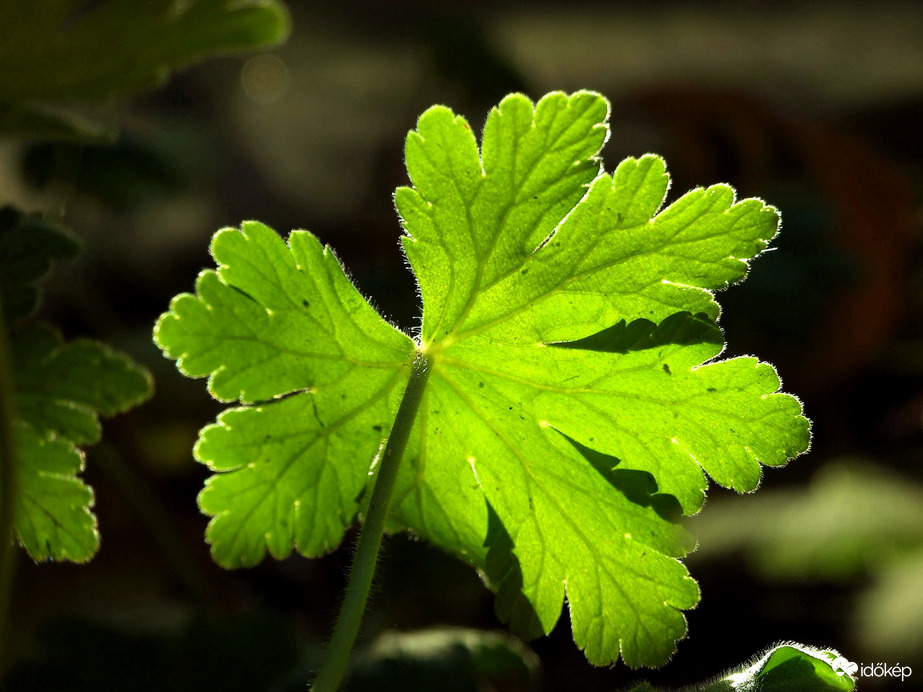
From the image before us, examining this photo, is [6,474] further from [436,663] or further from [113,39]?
[436,663]

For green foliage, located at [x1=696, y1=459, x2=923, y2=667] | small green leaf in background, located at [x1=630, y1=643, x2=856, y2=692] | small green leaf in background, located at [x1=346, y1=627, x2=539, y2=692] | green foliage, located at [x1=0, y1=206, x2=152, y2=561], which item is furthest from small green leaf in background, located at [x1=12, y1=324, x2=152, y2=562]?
green foliage, located at [x1=696, y1=459, x2=923, y2=667]

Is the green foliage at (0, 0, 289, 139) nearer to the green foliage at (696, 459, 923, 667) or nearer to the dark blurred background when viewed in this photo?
the dark blurred background

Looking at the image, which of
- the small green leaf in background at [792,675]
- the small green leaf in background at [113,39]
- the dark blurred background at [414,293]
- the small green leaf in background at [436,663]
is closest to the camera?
the small green leaf in background at [792,675]

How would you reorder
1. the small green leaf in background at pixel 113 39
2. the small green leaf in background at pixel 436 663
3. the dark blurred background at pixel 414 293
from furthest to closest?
the dark blurred background at pixel 414 293
the small green leaf in background at pixel 436 663
the small green leaf in background at pixel 113 39

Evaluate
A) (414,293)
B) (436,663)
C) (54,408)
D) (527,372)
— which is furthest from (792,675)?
(414,293)

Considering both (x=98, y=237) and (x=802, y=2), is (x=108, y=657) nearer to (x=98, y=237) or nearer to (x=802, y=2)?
(x=98, y=237)

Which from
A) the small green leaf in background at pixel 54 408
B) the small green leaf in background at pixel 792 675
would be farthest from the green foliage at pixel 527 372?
the small green leaf in background at pixel 54 408

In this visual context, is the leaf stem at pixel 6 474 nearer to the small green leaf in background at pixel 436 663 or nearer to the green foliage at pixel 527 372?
the green foliage at pixel 527 372
